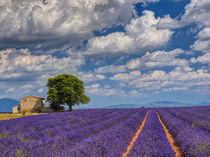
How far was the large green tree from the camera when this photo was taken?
118 ft

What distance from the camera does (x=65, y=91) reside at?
35906 mm

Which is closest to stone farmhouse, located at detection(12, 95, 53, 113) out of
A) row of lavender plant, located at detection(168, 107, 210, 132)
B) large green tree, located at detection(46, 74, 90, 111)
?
large green tree, located at detection(46, 74, 90, 111)

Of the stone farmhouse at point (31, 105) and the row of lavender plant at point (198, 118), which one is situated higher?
the stone farmhouse at point (31, 105)

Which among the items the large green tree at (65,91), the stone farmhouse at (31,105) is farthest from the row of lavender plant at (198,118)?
the stone farmhouse at (31,105)

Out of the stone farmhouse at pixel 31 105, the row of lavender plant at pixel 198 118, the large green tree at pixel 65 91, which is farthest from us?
the stone farmhouse at pixel 31 105

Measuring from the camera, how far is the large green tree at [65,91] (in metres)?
35.9

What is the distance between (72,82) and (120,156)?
33149mm

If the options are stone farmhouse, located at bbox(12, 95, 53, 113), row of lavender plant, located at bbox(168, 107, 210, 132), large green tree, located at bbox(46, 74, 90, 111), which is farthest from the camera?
stone farmhouse, located at bbox(12, 95, 53, 113)

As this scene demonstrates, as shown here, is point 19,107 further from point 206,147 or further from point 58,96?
point 206,147

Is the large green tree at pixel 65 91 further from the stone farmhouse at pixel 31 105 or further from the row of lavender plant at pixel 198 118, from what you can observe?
the row of lavender plant at pixel 198 118

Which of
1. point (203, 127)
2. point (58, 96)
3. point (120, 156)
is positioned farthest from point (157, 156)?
point (58, 96)

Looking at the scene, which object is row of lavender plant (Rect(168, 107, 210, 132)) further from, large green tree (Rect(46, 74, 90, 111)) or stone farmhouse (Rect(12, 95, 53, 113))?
stone farmhouse (Rect(12, 95, 53, 113))

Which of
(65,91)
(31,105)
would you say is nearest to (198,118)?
(65,91)

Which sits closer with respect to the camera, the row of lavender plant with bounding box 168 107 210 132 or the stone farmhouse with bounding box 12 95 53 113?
the row of lavender plant with bounding box 168 107 210 132
